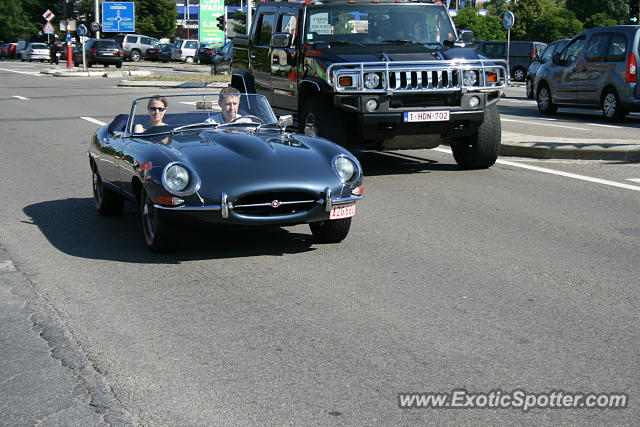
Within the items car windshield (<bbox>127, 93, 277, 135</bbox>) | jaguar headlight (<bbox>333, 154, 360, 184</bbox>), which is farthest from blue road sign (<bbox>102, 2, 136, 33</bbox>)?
jaguar headlight (<bbox>333, 154, 360, 184</bbox>)

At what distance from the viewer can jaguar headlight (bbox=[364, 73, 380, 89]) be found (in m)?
10.8

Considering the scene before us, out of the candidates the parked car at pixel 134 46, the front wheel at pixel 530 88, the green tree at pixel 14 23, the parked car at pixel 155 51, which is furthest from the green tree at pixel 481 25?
the green tree at pixel 14 23

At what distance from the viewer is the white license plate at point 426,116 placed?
10898 millimetres

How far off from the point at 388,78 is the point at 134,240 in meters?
4.09

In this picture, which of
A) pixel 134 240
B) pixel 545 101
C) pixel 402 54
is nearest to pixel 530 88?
pixel 545 101

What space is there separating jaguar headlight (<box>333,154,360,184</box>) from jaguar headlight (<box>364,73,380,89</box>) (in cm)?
359

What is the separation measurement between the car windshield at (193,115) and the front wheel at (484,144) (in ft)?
13.3

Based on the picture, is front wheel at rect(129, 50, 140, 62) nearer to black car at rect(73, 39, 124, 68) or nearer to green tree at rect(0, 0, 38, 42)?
black car at rect(73, 39, 124, 68)

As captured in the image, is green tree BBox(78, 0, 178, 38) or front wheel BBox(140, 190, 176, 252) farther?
green tree BBox(78, 0, 178, 38)

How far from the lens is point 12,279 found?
657 centimetres

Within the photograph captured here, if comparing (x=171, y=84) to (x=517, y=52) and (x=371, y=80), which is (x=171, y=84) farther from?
(x=371, y=80)

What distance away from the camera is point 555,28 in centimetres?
5812

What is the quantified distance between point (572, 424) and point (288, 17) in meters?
9.99

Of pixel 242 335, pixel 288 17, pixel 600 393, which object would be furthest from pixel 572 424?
pixel 288 17
